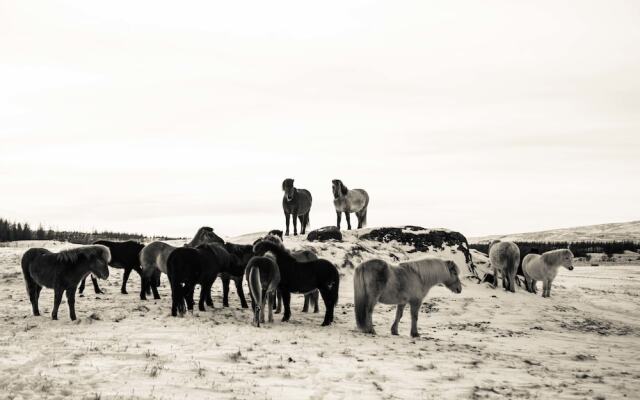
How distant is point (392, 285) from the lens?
39.8 ft

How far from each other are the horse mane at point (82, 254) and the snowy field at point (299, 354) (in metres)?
1.18

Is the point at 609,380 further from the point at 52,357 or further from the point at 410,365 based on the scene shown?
the point at 52,357

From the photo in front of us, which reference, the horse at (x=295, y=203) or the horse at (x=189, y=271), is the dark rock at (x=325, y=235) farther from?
the horse at (x=189, y=271)

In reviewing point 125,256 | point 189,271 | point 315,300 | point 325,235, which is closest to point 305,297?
point 315,300

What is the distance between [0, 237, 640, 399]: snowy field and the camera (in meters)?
7.36

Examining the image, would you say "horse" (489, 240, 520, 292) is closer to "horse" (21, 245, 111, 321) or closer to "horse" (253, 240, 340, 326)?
"horse" (253, 240, 340, 326)

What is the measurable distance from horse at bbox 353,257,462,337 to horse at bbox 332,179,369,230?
11.6m

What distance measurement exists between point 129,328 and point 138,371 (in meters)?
3.17

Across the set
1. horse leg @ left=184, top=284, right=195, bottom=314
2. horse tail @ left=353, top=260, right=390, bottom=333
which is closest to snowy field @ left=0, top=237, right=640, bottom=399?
horse leg @ left=184, top=284, right=195, bottom=314

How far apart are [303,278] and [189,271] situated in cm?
240

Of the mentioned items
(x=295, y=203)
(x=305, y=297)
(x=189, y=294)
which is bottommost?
(x=305, y=297)

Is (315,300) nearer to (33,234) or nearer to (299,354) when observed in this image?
(299,354)

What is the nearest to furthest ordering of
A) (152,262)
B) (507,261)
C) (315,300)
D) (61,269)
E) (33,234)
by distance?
(61,269)
(152,262)
(315,300)
(507,261)
(33,234)

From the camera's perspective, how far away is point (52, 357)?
8367mm
